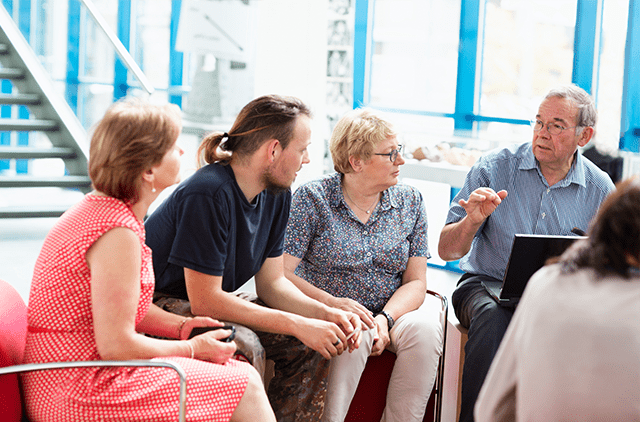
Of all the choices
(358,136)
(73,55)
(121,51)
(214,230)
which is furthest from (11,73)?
(214,230)

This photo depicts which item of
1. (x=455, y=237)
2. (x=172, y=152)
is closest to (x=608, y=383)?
(x=172, y=152)

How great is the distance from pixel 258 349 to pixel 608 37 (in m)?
4.06

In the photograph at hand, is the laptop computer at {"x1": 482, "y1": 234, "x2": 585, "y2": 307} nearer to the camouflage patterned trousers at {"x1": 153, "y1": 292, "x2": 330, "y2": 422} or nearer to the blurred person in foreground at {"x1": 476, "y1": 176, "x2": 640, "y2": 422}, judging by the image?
the camouflage patterned trousers at {"x1": 153, "y1": 292, "x2": 330, "y2": 422}

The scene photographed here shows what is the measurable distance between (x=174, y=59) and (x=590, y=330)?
8521 millimetres

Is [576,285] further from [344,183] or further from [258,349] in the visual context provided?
[344,183]

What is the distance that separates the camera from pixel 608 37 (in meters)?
4.82

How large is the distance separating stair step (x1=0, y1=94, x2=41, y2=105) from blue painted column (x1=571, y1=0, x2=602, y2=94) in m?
4.04

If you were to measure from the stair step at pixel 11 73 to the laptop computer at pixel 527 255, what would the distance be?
409 cm

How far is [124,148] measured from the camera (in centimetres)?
152

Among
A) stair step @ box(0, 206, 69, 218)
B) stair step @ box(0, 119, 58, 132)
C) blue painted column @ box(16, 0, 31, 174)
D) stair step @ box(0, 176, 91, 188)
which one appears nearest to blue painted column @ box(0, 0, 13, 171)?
blue painted column @ box(16, 0, 31, 174)

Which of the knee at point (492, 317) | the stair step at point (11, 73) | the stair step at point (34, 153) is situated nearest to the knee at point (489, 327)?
the knee at point (492, 317)

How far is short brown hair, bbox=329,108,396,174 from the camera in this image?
2424 mm

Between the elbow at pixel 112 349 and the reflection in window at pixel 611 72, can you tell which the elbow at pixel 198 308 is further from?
the reflection in window at pixel 611 72

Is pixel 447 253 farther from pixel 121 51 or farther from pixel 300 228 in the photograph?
pixel 121 51
